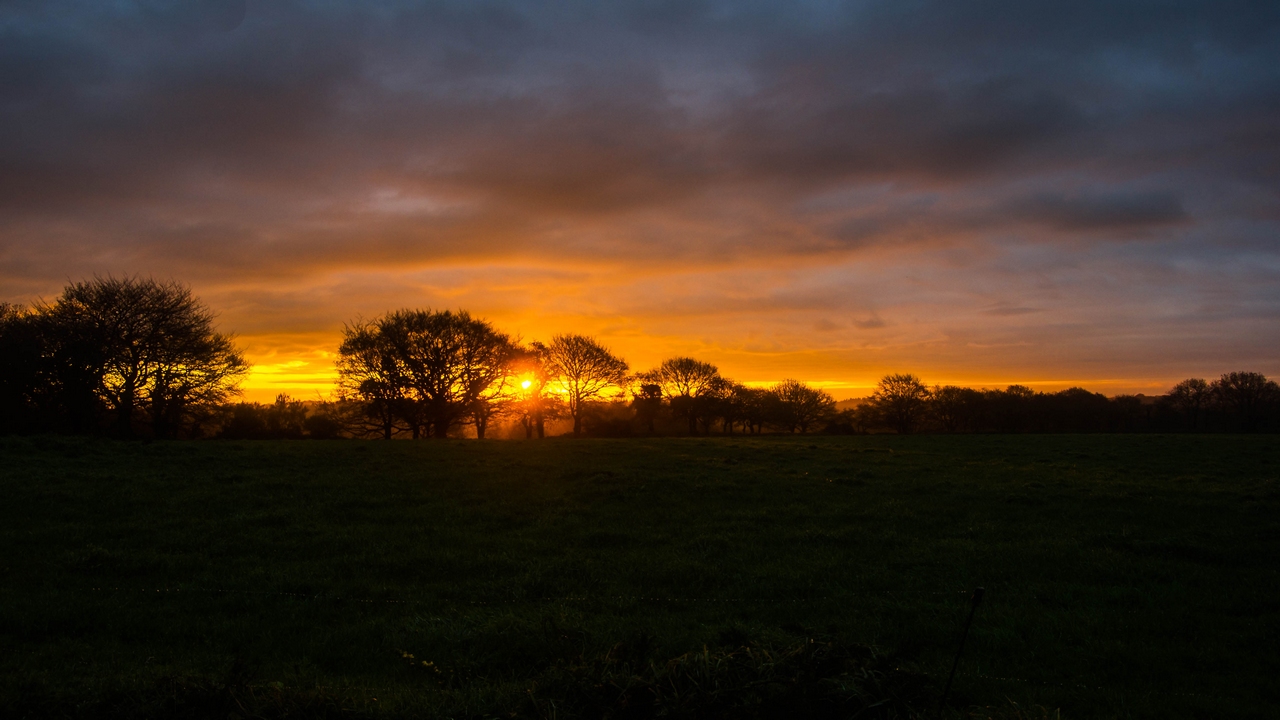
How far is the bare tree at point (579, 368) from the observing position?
219 feet

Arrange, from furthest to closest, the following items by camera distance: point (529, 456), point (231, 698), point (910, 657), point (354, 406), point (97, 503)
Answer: point (354, 406), point (529, 456), point (97, 503), point (910, 657), point (231, 698)

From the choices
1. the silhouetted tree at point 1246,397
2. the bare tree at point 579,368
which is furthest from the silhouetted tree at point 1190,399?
the bare tree at point 579,368

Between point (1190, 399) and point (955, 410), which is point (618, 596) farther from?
point (1190, 399)

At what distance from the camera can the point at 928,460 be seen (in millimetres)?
31281

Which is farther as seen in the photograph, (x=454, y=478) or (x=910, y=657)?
(x=454, y=478)

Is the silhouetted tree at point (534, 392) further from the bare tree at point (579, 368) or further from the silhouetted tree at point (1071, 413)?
the silhouetted tree at point (1071, 413)

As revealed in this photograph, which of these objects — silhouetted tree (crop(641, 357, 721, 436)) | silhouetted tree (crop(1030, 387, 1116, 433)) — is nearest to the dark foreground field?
silhouetted tree (crop(641, 357, 721, 436))

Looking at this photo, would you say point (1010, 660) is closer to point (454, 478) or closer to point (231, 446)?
point (454, 478)

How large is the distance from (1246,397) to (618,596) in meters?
122

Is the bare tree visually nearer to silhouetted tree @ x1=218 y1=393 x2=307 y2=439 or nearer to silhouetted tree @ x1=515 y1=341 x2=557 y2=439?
silhouetted tree @ x1=515 y1=341 x2=557 y2=439

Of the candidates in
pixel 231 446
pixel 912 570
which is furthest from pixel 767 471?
pixel 231 446

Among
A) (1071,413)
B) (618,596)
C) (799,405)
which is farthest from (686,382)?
(618,596)

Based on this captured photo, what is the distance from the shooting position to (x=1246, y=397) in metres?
94.2

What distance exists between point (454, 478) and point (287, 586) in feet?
36.5
